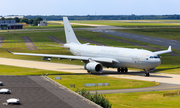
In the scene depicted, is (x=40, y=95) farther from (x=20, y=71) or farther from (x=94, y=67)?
(x=20, y=71)

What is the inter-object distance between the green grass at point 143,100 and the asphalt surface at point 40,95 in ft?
23.7

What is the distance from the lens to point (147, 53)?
220 feet

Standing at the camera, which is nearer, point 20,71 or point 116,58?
point 116,58

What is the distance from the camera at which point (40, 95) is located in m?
41.3

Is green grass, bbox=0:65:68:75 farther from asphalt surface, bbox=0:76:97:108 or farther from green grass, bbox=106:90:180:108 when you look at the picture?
green grass, bbox=106:90:180:108

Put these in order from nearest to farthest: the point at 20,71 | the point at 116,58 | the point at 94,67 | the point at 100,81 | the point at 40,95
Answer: the point at 40,95 < the point at 100,81 < the point at 94,67 < the point at 116,58 < the point at 20,71

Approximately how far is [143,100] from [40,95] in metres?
15.4

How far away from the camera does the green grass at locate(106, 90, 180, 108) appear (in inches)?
1690

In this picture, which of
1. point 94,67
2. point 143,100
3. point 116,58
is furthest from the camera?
point 116,58

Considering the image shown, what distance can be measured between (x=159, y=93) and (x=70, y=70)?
103ft

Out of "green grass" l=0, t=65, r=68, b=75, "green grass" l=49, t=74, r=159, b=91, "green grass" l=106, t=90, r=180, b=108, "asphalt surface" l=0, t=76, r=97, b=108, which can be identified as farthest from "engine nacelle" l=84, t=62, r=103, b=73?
"green grass" l=106, t=90, r=180, b=108

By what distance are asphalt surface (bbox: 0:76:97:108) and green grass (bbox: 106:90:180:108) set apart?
7.21 metres

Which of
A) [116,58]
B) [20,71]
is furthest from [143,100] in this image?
[20,71]

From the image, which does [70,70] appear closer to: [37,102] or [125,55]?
[125,55]
